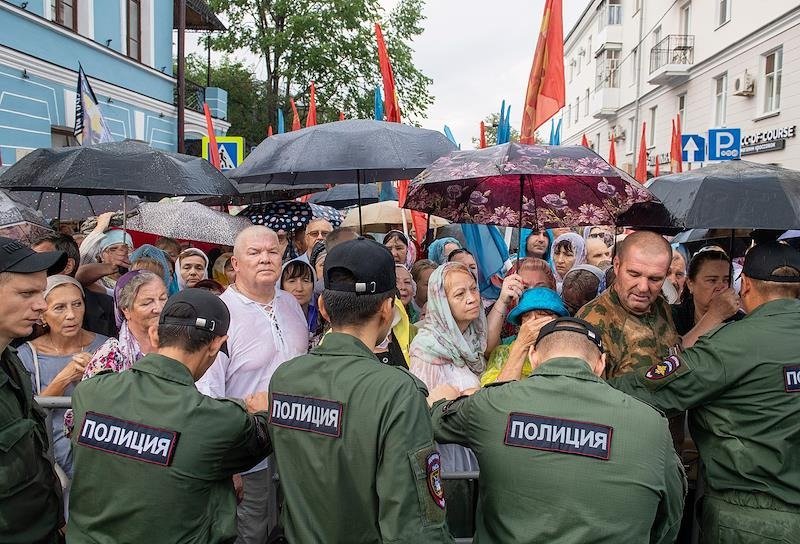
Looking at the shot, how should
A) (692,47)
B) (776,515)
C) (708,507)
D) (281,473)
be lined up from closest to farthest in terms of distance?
(281,473) < (776,515) < (708,507) < (692,47)

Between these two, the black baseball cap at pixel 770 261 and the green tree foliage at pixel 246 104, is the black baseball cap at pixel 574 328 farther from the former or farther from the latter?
the green tree foliage at pixel 246 104

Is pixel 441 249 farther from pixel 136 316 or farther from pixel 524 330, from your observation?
pixel 136 316

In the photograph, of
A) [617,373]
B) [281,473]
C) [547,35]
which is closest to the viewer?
[281,473]

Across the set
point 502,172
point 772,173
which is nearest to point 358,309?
point 502,172

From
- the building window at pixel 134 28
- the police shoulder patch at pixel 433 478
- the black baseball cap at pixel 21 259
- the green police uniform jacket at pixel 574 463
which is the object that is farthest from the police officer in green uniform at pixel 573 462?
the building window at pixel 134 28

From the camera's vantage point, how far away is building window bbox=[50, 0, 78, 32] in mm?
13812

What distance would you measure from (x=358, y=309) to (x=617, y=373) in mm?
1629

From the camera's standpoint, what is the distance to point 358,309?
2.33 m

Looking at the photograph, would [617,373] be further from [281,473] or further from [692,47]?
[692,47]

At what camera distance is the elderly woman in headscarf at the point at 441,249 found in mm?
6659

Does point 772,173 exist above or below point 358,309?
above

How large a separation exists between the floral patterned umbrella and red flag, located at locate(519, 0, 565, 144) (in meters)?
0.44

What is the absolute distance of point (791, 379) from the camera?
8.95ft

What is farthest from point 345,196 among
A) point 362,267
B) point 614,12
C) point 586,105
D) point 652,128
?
point 586,105
